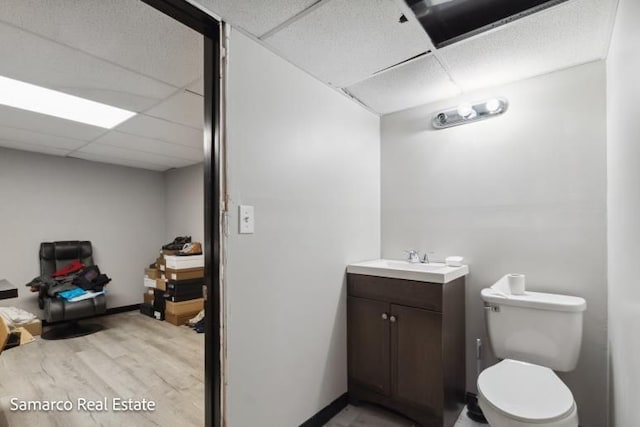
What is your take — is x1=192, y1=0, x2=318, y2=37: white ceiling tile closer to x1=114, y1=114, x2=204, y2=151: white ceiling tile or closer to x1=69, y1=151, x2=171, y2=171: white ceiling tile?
x1=114, y1=114, x2=204, y2=151: white ceiling tile

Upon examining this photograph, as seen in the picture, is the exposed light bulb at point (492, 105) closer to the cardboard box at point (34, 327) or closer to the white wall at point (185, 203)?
the white wall at point (185, 203)

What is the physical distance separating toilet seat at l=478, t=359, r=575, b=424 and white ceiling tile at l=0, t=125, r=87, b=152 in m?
4.28

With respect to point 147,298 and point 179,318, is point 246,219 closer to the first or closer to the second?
point 179,318

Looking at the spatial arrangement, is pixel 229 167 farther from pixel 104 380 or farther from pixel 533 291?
pixel 104 380

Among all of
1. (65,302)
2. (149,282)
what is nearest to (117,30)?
(65,302)

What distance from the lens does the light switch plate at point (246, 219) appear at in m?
1.47

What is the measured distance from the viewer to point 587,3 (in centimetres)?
131

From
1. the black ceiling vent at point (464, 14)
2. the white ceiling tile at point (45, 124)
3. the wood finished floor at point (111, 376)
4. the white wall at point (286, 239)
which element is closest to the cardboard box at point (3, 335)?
the wood finished floor at point (111, 376)

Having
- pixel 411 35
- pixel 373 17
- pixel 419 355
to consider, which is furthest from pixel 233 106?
pixel 419 355

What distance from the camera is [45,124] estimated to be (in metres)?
2.86

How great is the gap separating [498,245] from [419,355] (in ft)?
2.95

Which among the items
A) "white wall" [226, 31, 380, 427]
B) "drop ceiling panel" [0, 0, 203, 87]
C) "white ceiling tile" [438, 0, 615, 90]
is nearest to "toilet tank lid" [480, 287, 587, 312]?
"white wall" [226, 31, 380, 427]

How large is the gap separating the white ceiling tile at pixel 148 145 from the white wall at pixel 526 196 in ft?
8.75

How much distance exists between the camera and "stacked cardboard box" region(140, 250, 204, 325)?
385 cm
